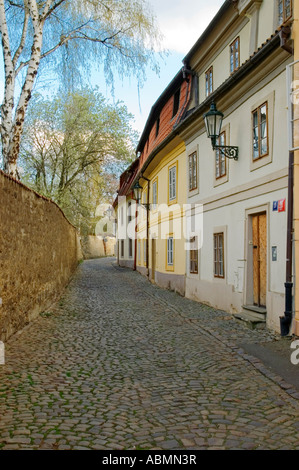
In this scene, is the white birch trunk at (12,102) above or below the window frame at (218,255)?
above

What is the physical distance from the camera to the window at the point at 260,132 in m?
9.18

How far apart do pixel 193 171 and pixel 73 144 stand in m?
14.9

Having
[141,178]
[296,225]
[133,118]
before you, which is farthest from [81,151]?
[296,225]

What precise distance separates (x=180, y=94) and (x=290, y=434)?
46.0 feet

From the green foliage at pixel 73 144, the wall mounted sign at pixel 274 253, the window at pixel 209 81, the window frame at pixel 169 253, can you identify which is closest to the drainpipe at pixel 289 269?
the wall mounted sign at pixel 274 253

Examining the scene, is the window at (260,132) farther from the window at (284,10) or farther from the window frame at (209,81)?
the window frame at (209,81)

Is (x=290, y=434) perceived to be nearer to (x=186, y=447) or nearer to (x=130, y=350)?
(x=186, y=447)

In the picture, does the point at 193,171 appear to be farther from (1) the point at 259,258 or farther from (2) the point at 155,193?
(2) the point at 155,193

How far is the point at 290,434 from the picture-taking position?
3826mm

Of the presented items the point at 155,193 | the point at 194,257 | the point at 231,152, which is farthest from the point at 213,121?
the point at 155,193

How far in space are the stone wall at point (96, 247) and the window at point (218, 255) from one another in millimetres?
35470

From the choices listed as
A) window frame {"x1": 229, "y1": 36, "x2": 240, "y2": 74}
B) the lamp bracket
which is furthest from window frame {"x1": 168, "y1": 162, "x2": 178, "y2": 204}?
the lamp bracket

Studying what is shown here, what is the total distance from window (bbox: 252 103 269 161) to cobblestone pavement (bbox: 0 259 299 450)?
11.7ft

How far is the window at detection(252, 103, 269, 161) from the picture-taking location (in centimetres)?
918
